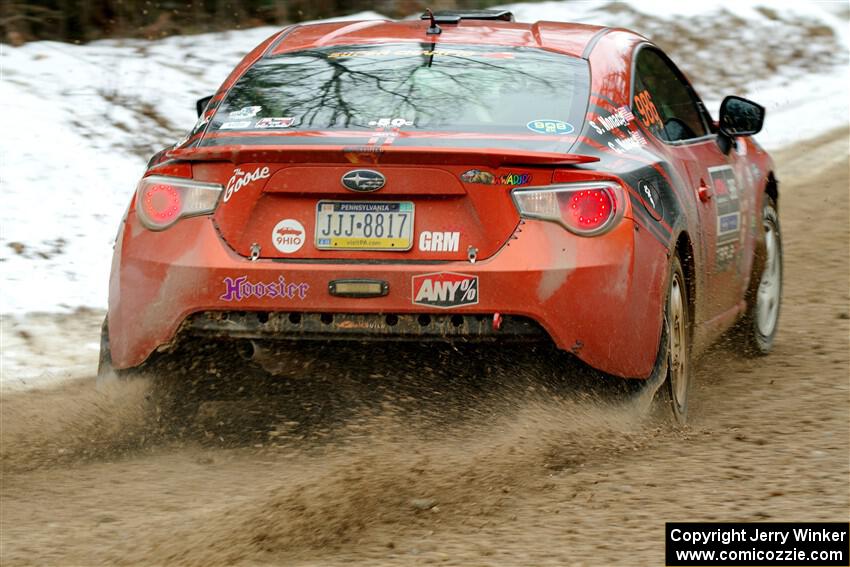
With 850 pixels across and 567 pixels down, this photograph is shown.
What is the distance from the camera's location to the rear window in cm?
519

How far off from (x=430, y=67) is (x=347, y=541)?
2.25 metres

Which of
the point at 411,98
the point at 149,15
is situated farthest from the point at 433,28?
the point at 149,15

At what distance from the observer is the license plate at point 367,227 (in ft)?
16.5

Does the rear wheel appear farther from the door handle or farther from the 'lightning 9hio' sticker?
the 'lightning 9hio' sticker

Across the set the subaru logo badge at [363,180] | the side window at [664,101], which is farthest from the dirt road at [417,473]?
the side window at [664,101]

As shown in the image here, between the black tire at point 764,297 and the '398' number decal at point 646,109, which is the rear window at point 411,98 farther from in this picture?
the black tire at point 764,297

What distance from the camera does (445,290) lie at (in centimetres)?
494

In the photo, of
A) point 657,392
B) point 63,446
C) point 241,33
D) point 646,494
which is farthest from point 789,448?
point 241,33

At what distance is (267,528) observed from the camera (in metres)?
4.31

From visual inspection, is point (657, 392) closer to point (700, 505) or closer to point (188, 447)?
point (700, 505)

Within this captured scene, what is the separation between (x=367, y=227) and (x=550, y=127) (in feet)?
2.66

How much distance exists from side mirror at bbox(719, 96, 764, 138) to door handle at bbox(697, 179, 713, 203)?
2.34ft

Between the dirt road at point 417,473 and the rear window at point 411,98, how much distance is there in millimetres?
832

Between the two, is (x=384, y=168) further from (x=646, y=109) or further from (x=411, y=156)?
(x=646, y=109)
